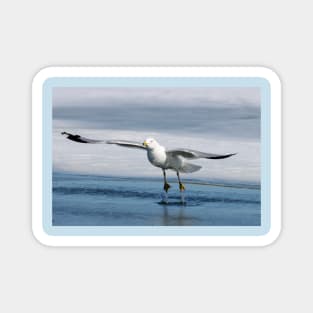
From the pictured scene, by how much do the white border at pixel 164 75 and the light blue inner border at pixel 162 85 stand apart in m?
0.02

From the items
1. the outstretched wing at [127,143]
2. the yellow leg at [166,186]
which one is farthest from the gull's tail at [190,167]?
the outstretched wing at [127,143]

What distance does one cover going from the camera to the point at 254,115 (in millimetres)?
3506

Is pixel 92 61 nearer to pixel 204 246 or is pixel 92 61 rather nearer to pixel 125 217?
pixel 125 217

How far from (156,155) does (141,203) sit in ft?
0.80

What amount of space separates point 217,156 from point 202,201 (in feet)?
0.76

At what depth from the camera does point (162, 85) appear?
3.46m

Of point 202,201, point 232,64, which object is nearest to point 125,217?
point 202,201

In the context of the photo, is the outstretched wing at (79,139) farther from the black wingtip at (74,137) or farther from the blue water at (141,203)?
the blue water at (141,203)

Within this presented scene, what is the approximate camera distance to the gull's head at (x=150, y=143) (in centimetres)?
349

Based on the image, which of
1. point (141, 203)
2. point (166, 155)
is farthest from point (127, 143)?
point (141, 203)
